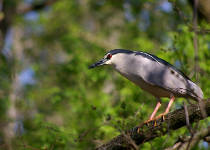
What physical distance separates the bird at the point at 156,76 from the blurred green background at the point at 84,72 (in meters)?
0.28

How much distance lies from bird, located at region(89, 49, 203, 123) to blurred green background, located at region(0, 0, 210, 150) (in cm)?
28

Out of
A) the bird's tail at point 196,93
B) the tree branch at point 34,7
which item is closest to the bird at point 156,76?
the bird's tail at point 196,93

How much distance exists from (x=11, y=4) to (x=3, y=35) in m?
1.08

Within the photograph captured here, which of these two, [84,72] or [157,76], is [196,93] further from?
[84,72]

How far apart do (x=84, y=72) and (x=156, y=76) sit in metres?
3.77

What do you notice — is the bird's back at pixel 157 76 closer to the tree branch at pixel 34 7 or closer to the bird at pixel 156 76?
the bird at pixel 156 76

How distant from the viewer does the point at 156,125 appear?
3871mm

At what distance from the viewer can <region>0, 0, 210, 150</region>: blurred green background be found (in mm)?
5195

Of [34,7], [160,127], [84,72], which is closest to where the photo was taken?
[160,127]

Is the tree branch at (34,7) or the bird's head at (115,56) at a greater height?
the tree branch at (34,7)

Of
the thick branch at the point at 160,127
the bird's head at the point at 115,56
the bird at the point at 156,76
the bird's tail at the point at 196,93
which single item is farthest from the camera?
the bird's head at the point at 115,56

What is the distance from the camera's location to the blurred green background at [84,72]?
5.20m

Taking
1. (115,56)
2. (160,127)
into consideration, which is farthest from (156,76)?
(160,127)

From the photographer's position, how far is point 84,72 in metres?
8.14
